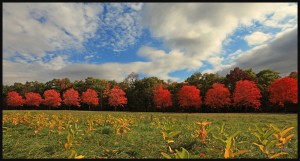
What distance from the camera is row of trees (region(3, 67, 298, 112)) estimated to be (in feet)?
142

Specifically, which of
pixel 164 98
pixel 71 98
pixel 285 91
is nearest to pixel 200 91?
pixel 164 98

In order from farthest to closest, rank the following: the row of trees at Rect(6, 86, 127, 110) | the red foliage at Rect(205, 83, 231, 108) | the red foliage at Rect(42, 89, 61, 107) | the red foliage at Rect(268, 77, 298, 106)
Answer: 1. the red foliage at Rect(42, 89, 61, 107)
2. the row of trees at Rect(6, 86, 127, 110)
3. the red foliage at Rect(205, 83, 231, 108)
4. the red foliage at Rect(268, 77, 298, 106)

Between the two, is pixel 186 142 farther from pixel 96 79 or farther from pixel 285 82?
pixel 96 79

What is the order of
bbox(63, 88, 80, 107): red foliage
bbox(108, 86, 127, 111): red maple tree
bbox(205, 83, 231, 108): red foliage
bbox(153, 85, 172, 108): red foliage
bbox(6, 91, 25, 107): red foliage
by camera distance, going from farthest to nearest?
bbox(6, 91, 25, 107): red foliage, bbox(63, 88, 80, 107): red foliage, bbox(108, 86, 127, 111): red maple tree, bbox(153, 85, 172, 108): red foliage, bbox(205, 83, 231, 108): red foliage

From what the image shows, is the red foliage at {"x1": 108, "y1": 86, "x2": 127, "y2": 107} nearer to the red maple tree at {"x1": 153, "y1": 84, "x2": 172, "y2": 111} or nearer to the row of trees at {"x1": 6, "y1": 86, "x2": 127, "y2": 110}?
the row of trees at {"x1": 6, "y1": 86, "x2": 127, "y2": 110}

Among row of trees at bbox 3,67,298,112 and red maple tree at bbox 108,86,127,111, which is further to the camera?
red maple tree at bbox 108,86,127,111

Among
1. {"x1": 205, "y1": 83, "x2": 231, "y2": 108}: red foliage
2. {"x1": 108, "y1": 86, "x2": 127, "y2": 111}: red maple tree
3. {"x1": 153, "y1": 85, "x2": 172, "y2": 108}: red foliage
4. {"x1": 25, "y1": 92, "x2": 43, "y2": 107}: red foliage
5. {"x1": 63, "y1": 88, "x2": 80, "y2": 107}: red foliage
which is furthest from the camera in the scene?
{"x1": 25, "y1": 92, "x2": 43, "y2": 107}: red foliage

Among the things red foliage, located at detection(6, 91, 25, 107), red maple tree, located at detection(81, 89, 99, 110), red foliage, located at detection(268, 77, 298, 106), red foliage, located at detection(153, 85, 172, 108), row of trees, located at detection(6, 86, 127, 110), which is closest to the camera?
red foliage, located at detection(268, 77, 298, 106)


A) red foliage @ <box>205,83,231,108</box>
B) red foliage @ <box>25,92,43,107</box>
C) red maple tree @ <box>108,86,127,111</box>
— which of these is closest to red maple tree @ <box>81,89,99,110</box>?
red maple tree @ <box>108,86,127,111</box>

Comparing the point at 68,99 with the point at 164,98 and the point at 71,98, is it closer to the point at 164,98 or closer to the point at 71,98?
the point at 71,98

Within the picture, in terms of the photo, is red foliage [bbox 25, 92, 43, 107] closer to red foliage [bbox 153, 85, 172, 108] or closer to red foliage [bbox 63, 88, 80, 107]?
red foliage [bbox 63, 88, 80, 107]

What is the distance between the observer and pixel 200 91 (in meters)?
54.2

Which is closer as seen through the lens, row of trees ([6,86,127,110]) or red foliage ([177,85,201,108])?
red foliage ([177,85,201,108])

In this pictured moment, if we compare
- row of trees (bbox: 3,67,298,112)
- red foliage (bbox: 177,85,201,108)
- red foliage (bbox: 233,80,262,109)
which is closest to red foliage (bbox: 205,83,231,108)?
row of trees (bbox: 3,67,298,112)
